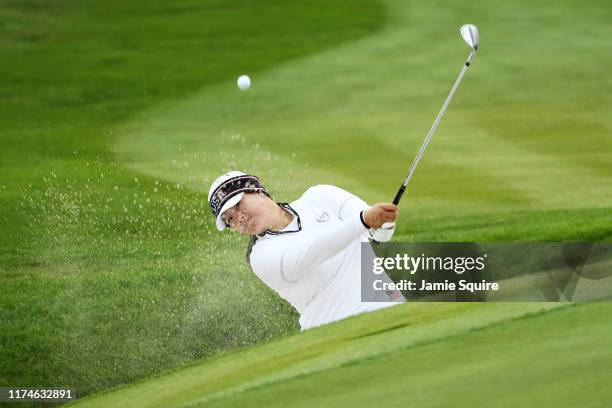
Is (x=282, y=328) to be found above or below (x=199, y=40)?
below

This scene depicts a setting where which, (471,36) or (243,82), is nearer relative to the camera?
(471,36)

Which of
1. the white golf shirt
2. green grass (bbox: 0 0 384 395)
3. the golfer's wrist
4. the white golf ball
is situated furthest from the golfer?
the white golf ball

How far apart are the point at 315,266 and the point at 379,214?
450 mm

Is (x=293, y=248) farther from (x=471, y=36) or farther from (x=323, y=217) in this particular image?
(x=471, y=36)

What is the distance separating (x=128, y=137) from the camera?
6730mm

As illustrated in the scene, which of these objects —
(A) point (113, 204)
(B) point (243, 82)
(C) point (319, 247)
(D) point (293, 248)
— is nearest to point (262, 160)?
(B) point (243, 82)

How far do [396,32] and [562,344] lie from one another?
6277mm

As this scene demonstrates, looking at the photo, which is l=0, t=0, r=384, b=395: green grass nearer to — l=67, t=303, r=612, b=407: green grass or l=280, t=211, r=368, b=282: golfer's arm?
l=280, t=211, r=368, b=282: golfer's arm

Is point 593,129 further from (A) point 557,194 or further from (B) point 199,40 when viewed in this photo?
(B) point 199,40

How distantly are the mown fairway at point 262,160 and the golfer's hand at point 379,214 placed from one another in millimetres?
282

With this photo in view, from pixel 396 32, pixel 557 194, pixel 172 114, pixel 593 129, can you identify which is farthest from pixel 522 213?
pixel 396 32

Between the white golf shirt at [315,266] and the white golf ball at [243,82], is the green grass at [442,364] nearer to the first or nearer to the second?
the white golf shirt at [315,266]

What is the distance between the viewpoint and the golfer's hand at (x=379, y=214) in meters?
3.23

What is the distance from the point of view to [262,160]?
6.29 metres
